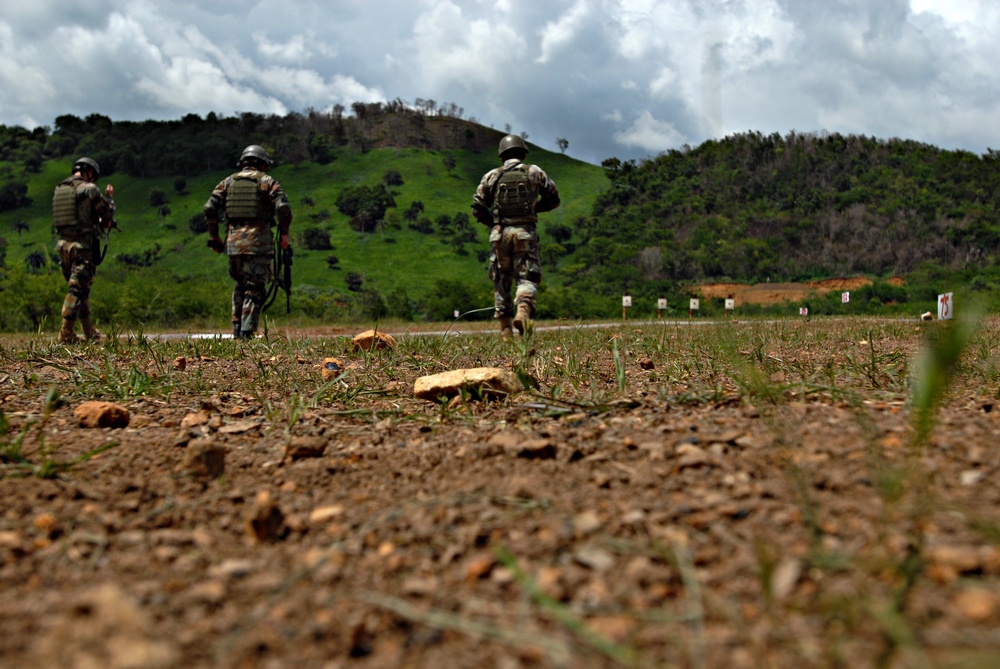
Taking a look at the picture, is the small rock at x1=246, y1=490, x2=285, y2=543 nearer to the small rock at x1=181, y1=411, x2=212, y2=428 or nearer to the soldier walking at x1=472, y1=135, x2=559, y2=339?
the small rock at x1=181, y1=411, x2=212, y2=428

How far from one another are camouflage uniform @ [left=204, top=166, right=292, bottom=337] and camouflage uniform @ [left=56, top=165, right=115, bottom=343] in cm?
136

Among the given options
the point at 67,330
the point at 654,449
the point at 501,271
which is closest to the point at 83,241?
the point at 67,330

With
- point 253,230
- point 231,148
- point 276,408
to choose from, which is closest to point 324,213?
point 231,148

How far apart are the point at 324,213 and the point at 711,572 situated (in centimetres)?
6209

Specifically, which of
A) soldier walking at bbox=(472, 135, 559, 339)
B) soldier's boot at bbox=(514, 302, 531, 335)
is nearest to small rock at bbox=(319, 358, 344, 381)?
soldier's boot at bbox=(514, 302, 531, 335)

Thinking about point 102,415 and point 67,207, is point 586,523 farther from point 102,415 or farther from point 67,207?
point 67,207

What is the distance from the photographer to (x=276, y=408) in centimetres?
256

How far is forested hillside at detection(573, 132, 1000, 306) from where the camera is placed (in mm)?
37656

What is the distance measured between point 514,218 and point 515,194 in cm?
24

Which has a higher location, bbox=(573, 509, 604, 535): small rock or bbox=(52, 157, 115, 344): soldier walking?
bbox=(52, 157, 115, 344): soldier walking

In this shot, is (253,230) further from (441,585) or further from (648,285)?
(648,285)

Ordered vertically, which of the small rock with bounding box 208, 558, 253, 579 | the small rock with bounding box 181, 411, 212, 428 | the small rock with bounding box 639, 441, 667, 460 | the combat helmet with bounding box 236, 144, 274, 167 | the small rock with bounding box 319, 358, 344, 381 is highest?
the combat helmet with bounding box 236, 144, 274, 167

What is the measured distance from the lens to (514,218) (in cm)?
669

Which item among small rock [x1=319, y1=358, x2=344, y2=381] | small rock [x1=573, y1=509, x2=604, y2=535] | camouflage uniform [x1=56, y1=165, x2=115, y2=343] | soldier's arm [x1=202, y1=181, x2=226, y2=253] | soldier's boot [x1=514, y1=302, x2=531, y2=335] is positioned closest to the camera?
small rock [x1=573, y1=509, x2=604, y2=535]
